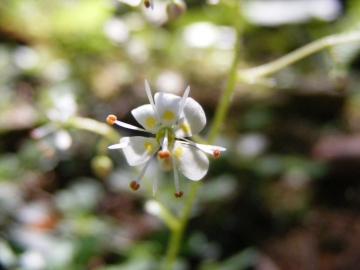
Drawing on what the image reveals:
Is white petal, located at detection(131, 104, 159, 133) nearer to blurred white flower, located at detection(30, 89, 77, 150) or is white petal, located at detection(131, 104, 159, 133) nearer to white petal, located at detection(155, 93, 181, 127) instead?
white petal, located at detection(155, 93, 181, 127)

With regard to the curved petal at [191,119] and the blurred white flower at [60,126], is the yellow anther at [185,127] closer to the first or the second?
the curved petal at [191,119]

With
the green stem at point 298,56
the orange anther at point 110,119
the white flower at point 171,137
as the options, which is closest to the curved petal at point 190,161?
the white flower at point 171,137

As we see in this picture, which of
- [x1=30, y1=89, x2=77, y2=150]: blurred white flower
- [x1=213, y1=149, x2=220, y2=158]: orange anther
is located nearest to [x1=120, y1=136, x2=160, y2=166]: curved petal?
[x1=213, y1=149, x2=220, y2=158]: orange anther

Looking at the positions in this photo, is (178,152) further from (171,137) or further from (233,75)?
(233,75)

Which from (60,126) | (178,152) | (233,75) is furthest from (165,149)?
(60,126)

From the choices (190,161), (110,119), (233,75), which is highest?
(233,75)
